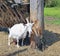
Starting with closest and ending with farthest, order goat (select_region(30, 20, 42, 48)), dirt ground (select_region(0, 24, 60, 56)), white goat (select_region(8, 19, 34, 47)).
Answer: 1. dirt ground (select_region(0, 24, 60, 56))
2. white goat (select_region(8, 19, 34, 47))
3. goat (select_region(30, 20, 42, 48))

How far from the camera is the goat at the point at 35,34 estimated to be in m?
8.83

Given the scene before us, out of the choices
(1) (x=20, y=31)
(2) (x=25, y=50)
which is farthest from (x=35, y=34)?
(2) (x=25, y=50)

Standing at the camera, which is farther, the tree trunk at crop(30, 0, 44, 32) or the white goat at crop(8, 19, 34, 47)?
the tree trunk at crop(30, 0, 44, 32)

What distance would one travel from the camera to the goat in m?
8.83

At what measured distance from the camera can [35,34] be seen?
29.1ft

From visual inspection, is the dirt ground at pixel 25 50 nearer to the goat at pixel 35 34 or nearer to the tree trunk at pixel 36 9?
the goat at pixel 35 34

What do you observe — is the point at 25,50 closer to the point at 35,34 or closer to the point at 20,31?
the point at 20,31

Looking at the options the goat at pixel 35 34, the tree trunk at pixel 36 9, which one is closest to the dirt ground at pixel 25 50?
the goat at pixel 35 34

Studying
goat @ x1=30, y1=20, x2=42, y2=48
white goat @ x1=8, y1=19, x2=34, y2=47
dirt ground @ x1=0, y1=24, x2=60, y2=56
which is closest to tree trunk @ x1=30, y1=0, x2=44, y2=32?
goat @ x1=30, y1=20, x2=42, y2=48

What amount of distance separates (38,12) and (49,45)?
1.07m

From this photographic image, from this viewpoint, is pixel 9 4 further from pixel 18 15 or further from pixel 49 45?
pixel 49 45

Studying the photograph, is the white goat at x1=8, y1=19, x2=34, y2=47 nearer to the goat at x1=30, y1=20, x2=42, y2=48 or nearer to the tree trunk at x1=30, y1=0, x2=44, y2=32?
the goat at x1=30, y1=20, x2=42, y2=48

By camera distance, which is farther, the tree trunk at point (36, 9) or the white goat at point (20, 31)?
the tree trunk at point (36, 9)

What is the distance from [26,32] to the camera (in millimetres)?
8672
